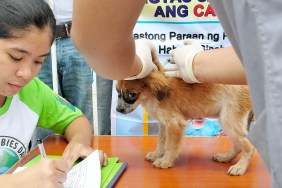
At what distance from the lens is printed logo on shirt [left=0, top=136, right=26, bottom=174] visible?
1.12 meters

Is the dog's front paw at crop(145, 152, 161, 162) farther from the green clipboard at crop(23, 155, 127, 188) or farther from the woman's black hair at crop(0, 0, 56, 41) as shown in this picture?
the woman's black hair at crop(0, 0, 56, 41)

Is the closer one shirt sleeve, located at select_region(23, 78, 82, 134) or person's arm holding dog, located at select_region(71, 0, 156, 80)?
person's arm holding dog, located at select_region(71, 0, 156, 80)

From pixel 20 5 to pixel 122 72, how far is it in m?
0.43

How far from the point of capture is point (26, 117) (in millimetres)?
1243

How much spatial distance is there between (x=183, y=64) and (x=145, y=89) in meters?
0.14

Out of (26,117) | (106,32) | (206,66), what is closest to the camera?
(106,32)

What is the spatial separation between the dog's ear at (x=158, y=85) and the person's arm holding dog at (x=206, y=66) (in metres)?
0.03

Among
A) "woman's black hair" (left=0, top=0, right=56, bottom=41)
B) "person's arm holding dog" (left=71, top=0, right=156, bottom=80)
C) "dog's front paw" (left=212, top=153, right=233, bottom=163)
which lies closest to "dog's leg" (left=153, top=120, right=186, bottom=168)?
"dog's front paw" (left=212, top=153, right=233, bottom=163)

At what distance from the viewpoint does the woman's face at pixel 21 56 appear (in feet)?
3.36

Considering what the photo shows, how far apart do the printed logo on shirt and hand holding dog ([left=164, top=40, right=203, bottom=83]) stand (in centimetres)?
49

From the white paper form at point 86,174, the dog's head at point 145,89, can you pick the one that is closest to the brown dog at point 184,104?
the dog's head at point 145,89

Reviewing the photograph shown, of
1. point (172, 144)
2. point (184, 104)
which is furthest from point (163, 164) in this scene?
point (184, 104)

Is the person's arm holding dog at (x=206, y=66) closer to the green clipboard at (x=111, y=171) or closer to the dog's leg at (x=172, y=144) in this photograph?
the dog's leg at (x=172, y=144)

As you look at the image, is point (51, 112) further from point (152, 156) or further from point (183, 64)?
A: point (183, 64)
